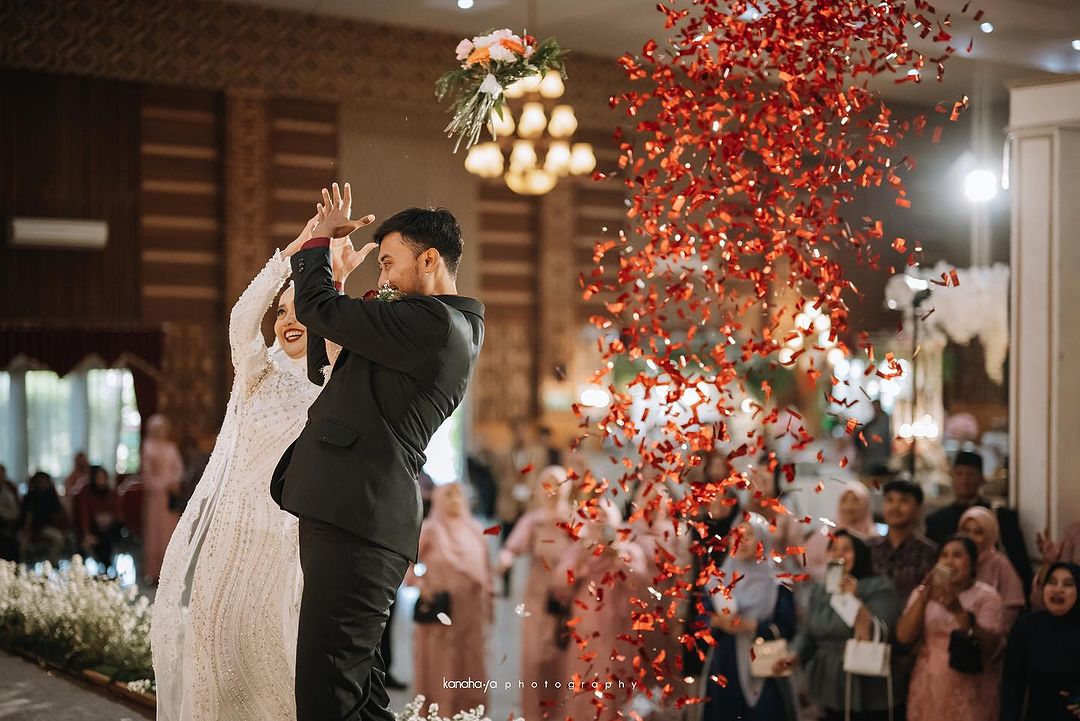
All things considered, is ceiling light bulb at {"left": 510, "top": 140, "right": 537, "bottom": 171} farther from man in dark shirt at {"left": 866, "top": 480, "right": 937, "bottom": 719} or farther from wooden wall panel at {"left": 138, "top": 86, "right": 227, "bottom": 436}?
man in dark shirt at {"left": 866, "top": 480, "right": 937, "bottom": 719}

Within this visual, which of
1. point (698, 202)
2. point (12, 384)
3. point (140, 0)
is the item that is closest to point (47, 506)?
point (12, 384)

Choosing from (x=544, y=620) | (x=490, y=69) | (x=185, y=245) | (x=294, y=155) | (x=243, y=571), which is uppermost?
(x=294, y=155)

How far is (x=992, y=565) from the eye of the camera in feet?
16.6

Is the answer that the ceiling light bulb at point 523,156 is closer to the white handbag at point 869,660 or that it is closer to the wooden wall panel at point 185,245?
the wooden wall panel at point 185,245

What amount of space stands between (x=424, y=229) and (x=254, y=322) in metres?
0.89

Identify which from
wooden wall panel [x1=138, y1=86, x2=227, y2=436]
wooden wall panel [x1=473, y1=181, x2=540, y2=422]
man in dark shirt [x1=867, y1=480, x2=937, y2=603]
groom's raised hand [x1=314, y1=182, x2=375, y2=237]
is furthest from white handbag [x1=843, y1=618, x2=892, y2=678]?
wooden wall panel [x1=473, y1=181, x2=540, y2=422]

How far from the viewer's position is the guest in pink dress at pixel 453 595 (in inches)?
235

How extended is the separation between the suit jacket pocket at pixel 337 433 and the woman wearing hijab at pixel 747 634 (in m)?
2.65

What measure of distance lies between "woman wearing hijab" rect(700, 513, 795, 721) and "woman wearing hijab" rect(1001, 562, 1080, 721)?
87 cm

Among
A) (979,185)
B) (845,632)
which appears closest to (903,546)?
(845,632)

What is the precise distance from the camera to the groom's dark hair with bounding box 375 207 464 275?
8.87 feet

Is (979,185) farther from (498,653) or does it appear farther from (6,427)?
(6,427)

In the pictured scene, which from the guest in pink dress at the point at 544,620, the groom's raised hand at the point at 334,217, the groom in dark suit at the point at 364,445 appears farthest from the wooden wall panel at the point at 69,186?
the groom in dark suit at the point at 364,445

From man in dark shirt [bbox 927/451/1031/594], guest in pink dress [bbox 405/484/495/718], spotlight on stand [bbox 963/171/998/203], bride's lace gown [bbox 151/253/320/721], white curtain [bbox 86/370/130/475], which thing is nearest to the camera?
bride's lace gown [bbox 151/253/320/721]
